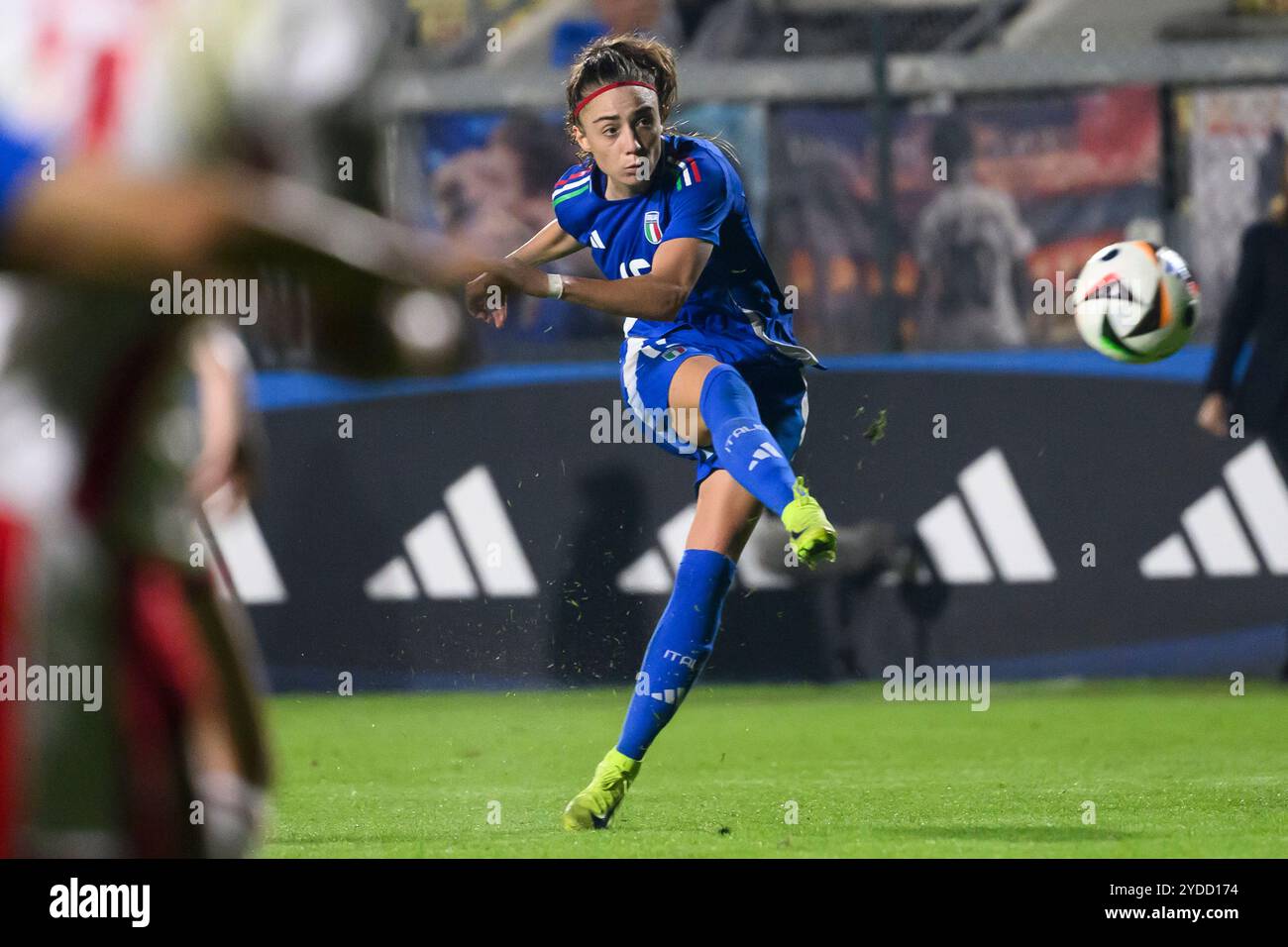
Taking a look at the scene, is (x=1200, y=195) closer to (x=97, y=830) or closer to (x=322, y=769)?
(x=322, y=769)

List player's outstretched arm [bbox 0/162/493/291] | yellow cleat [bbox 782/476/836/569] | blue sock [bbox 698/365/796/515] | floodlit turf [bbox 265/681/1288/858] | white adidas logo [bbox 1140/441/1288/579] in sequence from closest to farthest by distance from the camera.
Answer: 1. player's outstretched arm [bbox 0/162/493/291]
2. yellow cleat [bbox 782/476/836/569]
3. floodlit turf [bbox 265/681/1288/858]
4. blue sock [bbox 698/365/796/515]
5. white adidas logo [bbox 1140/441/1288/579]

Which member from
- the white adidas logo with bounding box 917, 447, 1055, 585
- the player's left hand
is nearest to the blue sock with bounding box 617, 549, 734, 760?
the player's left hand

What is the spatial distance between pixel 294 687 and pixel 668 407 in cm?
432

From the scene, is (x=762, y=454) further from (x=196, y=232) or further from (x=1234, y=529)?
(x=1234, y=529)

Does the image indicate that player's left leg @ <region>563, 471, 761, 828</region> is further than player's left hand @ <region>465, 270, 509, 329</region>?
Yes

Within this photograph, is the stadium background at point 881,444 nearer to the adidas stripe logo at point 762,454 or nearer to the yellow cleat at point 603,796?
the yellow cleat at point 603,796

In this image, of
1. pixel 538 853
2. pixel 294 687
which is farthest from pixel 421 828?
pixel 294 687

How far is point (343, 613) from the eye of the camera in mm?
9227

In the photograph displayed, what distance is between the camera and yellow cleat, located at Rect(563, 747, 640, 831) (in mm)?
5215

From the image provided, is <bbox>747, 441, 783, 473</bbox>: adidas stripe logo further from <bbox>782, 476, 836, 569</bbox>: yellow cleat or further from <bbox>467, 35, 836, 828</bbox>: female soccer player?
<bbox>782, 476, 836, 569</bbox>: yellow cleat

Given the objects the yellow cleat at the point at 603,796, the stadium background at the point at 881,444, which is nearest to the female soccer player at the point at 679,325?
the yellow cleat at the point at 603,796

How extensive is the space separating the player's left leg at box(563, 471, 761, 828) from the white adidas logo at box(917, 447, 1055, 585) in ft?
12.3

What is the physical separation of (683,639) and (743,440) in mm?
555

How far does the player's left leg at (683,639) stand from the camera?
5258 mm
